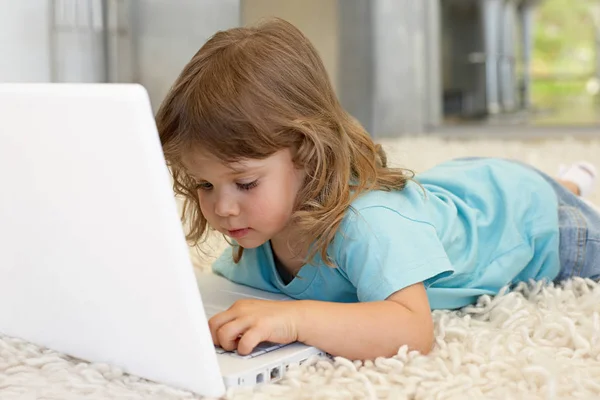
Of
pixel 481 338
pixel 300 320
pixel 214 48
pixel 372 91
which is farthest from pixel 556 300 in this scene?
pixel 372 91

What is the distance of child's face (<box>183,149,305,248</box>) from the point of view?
2.47 ft

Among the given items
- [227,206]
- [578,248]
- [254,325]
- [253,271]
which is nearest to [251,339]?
[254,325]

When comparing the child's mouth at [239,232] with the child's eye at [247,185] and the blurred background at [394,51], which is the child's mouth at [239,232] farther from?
the blurred background at [394,51]

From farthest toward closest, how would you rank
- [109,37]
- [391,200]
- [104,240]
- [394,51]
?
[394,51]
[109,37]
[391,200]
[104,240]

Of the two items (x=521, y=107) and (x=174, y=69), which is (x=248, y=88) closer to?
(x=174, y=69)

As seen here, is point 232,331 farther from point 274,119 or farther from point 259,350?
point 274,119

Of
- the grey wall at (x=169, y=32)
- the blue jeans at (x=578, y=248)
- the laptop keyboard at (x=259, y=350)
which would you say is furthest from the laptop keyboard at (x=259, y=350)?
the grey wall at (x=169, y=32)

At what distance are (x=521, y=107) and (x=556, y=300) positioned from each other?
9.01 ft

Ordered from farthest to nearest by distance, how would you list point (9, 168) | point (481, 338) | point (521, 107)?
point (521, 107) < point (481, 338) < point (9, 168)

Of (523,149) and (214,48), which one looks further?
(523,149)

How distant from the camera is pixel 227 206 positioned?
0.76 m

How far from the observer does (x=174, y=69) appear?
227 centimetres

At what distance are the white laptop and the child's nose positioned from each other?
134 mm

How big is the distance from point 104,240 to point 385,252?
0.28 metres
